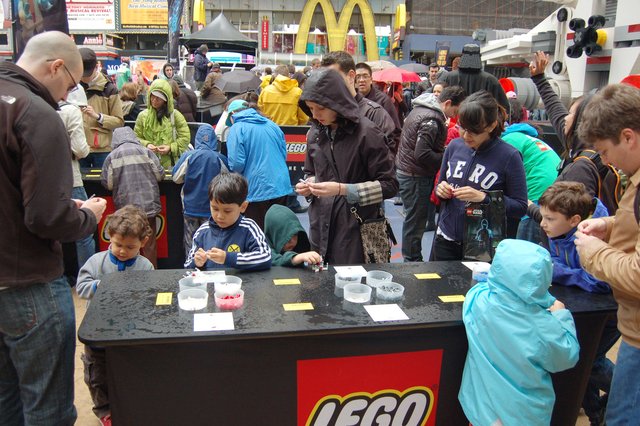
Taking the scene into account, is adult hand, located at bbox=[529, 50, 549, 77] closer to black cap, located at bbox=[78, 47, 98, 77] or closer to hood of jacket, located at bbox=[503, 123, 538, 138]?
hood of jacket, located at bbox=[503, 123, 538, 138]

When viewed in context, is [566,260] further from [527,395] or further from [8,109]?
[8,109]

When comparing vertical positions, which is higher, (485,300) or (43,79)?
(43,79)

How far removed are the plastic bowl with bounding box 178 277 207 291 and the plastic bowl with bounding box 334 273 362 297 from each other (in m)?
0.65

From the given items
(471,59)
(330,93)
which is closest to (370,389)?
(330,93)

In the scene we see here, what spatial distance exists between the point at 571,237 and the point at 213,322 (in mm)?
1909

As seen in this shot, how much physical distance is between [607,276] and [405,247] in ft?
11.3

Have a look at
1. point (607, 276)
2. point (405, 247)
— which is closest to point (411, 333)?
point (607, 276)

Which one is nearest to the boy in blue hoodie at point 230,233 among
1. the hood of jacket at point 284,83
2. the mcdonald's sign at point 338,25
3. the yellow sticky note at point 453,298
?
the yellow sticky note at point 453,298

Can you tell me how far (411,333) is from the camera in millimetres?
2395

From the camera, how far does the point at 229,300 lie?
2.41 meters

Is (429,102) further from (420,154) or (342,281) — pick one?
(342,281)

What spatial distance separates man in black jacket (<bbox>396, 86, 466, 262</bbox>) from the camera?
5125 mm

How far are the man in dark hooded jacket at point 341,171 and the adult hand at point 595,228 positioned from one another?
118cm

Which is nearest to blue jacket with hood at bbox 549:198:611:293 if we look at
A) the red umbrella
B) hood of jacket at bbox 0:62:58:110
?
hood of jacket at bbox 0:62:58:110
